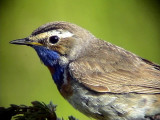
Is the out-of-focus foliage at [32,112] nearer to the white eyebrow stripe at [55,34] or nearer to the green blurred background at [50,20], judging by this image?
the white eyebrow stripe at [55,34]

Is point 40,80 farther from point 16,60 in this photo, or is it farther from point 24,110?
point 24,110

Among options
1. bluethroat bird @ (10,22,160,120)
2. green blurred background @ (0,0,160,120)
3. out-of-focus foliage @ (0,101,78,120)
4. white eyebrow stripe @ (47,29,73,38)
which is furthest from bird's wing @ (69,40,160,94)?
green blurred background @ (0,0,160,120)

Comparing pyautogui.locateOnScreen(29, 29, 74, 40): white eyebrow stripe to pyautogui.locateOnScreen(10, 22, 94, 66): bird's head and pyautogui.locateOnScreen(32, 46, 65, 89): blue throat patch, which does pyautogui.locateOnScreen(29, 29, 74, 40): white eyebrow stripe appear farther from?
pyautogui.locateOnScreen(32, 46, 65, 89): blue throat patch

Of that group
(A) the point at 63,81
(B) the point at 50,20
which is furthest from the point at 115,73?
(B) the point at 50,20

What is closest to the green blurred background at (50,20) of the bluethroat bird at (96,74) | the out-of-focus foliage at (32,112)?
the bluethroat bird at (96,74)

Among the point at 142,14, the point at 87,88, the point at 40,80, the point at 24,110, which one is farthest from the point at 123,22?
the point at 24,110

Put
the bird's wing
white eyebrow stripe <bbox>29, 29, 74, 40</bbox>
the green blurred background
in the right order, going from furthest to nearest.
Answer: the green blurred background < white eyebrow stripe <bbox>29, 29, 74, 40</bbox> < the bird's wing

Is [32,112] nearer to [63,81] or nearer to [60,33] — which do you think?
[63,81]
